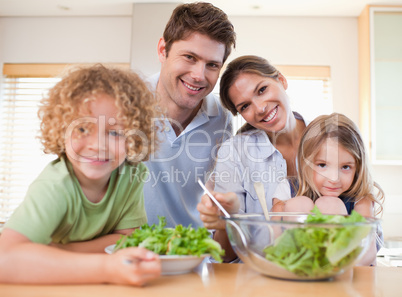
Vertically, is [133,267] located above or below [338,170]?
below

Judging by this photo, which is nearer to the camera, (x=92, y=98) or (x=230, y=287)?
(x=230, y=287)

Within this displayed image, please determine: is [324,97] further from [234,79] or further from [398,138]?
[234,79]

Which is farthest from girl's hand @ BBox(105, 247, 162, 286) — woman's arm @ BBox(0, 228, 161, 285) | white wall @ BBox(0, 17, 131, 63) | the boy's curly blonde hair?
white wall @ BBox(0, 17, 131, 63)

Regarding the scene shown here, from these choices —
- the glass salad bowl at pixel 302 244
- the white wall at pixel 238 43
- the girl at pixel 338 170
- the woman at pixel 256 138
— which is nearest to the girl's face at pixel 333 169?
the girl at pixel 338 170

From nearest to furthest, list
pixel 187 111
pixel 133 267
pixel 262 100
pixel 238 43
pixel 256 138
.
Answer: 1. pixel 133 267
2. pixel 262 100
3. pixel 256 138
4. pixel 187 111
5. pixel 238 43

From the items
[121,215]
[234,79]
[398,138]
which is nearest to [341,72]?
[398,138]

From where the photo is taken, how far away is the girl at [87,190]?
2.07ft

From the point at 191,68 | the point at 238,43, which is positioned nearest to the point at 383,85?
the point at 238,43

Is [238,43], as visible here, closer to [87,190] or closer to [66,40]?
[66,40]

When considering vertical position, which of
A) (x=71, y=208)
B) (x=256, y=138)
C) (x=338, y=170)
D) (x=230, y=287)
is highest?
(x=256, y=138)

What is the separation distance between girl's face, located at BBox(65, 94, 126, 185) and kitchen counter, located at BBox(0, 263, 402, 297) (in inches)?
11.1

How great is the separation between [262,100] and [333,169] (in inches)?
16.0

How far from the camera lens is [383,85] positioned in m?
3.20

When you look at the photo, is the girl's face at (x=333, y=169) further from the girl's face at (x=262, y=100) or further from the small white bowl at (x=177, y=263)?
the small white bowl at (x=177, y=263)
